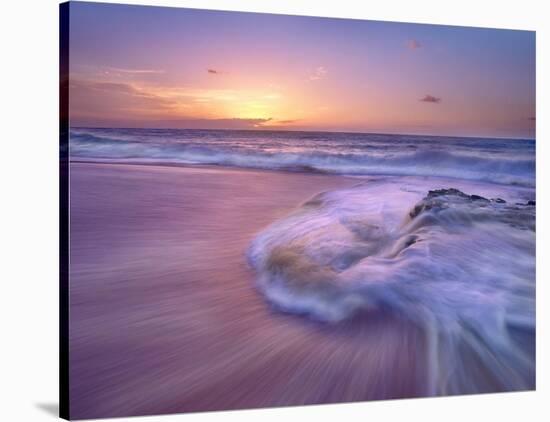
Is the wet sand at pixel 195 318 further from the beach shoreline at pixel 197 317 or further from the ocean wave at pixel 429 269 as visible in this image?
the ocean wave at pixel 429 269

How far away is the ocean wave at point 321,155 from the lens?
19.7 ft

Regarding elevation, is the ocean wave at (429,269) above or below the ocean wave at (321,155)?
below

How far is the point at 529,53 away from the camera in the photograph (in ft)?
22.9

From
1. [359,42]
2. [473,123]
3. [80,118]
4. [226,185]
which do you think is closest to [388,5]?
[359,42]

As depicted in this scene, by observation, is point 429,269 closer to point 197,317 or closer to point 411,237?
point 411,237

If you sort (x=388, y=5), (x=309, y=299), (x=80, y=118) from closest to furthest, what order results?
1. (x=80, y=118)
2. (x=309, y=299)
3. (x=388, y=5)

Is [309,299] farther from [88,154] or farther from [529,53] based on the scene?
[529,53]

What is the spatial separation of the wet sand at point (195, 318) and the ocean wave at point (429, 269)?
0.37ft

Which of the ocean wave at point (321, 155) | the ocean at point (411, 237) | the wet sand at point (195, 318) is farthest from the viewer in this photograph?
the ocean at point (411, 237)

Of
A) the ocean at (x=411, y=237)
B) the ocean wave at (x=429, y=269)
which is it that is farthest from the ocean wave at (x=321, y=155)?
the ocean wave at (x=429, y=269)

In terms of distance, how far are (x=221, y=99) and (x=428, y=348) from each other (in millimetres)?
2044

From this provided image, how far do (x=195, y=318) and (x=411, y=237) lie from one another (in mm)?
1535

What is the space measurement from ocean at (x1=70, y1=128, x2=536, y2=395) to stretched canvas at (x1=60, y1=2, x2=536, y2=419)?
0.01m

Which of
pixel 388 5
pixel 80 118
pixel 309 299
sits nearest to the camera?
pixel 80 118
